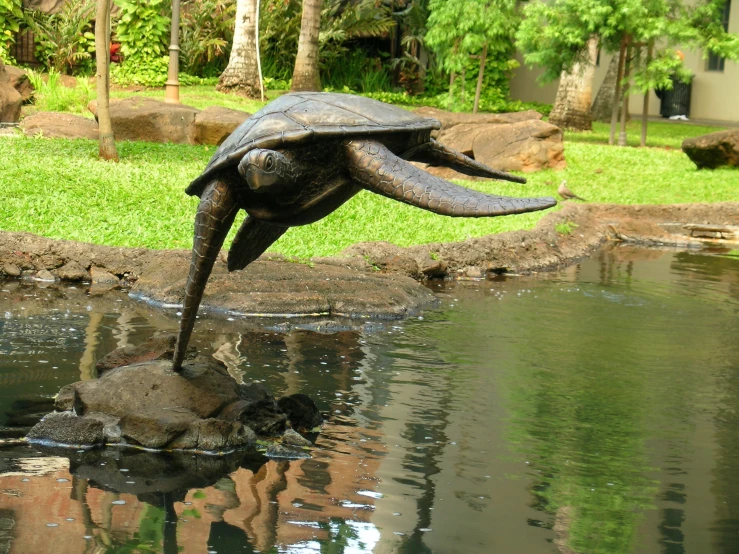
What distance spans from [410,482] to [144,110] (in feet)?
39.2

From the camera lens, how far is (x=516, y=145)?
16875mm

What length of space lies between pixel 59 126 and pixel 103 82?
2867 mm

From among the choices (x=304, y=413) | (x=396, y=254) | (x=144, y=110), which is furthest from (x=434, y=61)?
(x=304, y=413)

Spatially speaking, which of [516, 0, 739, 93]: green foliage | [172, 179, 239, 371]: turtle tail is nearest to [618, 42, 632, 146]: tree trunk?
[516, 0, 739, 93]: green foliage

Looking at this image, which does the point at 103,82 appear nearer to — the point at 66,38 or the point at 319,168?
the point at 319,168

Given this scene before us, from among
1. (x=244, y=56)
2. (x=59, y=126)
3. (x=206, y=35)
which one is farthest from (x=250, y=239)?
(x=206, y=35)

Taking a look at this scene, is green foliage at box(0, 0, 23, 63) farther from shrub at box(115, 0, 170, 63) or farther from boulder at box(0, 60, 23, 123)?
boulder at box(0, 60, 23, 123)

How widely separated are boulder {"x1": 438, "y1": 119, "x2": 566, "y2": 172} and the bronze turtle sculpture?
1167 centimetres

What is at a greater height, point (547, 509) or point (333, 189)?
point (333, 189)

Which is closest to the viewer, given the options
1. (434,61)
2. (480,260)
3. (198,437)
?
(198,437)

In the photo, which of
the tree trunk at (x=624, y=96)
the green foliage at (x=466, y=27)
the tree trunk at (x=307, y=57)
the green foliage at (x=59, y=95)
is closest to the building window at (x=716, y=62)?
the green foliage at (x=466, y=27)

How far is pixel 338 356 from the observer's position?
24.6 feet

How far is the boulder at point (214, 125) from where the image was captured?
1554 centimetres

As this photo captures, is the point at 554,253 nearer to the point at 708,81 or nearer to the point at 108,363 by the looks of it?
the point at 108,363
